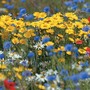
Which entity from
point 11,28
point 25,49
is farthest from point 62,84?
point 11,28

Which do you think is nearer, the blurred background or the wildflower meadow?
the wildflower meadow

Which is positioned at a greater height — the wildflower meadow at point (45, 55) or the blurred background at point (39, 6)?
the blurred background at point (39, 6)

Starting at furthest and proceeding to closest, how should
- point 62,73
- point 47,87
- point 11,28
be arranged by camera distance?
1. point 11,28
2. point 62,73
3. point 47,87

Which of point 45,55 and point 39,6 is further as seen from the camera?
point 39,6

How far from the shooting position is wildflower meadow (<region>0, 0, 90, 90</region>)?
2.90m

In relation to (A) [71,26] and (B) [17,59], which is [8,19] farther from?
(B) [17,59]

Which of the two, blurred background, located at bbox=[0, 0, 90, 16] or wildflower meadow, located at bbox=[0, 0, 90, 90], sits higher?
blurred background, located at bbox=[0, 0, 90, 16]

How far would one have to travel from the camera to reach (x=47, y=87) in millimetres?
2797

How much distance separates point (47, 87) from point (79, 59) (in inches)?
36.1

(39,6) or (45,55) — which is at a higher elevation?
(39,6)

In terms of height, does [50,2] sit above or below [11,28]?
above

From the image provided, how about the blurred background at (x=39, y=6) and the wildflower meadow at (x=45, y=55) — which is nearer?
the wildflower meadow at (x=45, y=55)

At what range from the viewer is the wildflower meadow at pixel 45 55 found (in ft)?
9.52

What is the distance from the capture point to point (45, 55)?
12.7 feet
